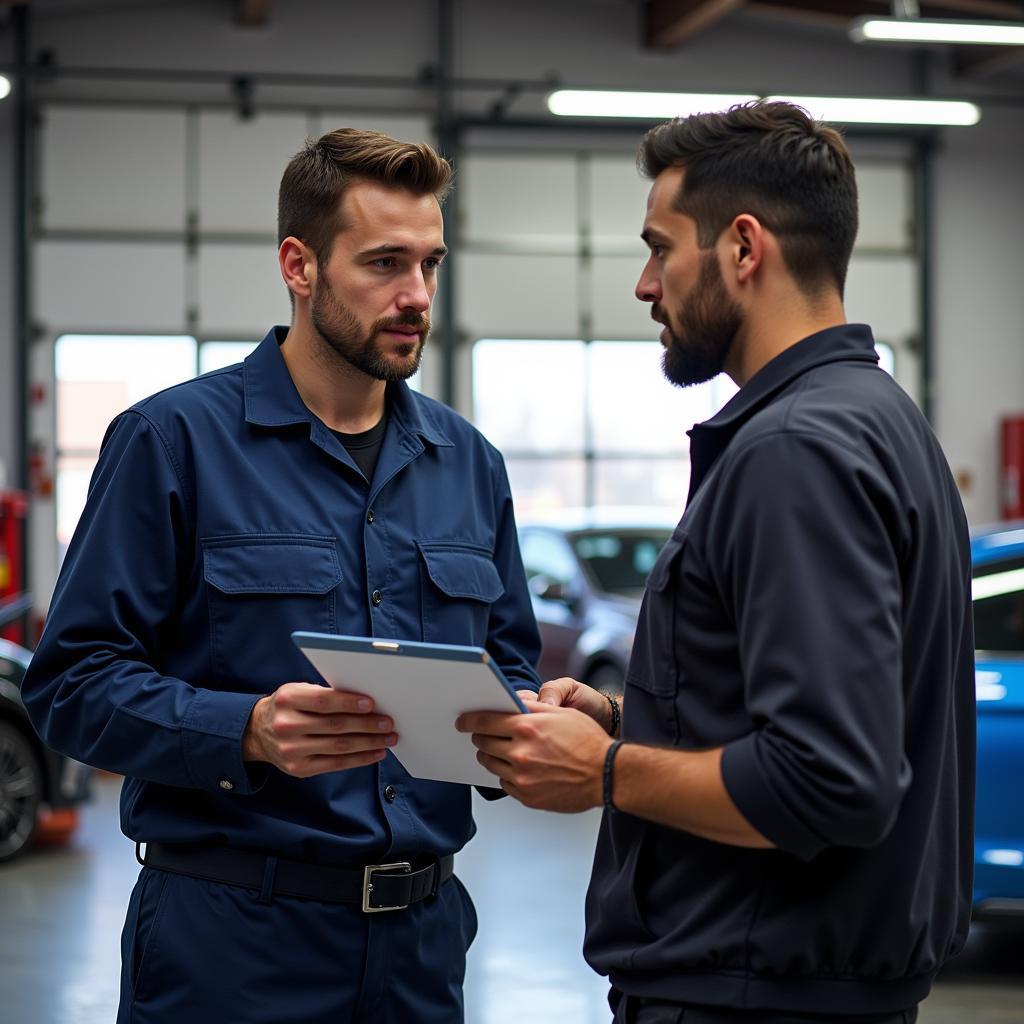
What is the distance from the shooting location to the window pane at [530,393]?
13922 mm

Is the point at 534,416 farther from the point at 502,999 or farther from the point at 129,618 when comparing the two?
the point at 129,618

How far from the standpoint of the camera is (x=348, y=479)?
2.37 m

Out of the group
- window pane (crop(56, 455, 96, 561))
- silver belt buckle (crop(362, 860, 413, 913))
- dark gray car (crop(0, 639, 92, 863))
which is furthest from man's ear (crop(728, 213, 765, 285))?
window pane (crop(56, 455, 96, 561))

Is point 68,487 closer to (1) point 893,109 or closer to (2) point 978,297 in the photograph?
(1) point 893,109

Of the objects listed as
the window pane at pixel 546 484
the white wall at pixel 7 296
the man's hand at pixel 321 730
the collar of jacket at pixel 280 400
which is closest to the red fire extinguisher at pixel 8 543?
the white wall at pixel 7 296

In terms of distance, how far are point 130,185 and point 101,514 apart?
39.4ft

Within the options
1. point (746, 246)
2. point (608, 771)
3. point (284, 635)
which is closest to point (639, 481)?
point (284, 635)

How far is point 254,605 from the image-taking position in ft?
7.25

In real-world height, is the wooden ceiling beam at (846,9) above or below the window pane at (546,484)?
above

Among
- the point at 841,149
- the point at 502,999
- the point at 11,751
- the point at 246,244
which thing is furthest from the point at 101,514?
the point at 246,244

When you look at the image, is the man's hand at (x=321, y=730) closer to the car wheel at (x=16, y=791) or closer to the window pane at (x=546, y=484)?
the car wheel at (x=16, y=791)

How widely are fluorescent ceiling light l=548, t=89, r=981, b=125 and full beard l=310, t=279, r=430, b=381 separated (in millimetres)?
9378

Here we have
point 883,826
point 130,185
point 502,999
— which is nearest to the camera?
point 883,826

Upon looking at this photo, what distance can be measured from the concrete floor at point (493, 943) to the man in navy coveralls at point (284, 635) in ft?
8.79
